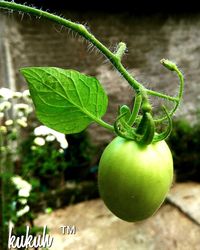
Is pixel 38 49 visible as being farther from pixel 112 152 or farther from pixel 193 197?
pixel 112 152

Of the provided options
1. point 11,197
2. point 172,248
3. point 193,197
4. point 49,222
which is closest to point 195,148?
point 193,197

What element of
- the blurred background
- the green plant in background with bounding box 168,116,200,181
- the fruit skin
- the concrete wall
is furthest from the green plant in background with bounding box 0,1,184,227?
the green plant in background with bounding box 168,116,200,181

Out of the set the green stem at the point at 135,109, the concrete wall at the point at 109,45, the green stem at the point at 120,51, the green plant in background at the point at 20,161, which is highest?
the green stem at the point at 120,51

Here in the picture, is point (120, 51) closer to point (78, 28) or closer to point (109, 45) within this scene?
point (78, 28)

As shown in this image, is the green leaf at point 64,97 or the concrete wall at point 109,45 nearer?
the green leaf at point 64,97

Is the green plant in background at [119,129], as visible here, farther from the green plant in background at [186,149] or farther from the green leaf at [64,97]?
the green plant in background at [186,149]

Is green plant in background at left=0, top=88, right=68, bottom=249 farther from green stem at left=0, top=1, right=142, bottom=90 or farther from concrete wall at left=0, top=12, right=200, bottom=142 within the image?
green stem at left=0, top=1, right=142, bottom=90

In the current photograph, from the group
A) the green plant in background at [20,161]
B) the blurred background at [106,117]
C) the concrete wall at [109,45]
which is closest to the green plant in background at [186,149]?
→ the blurred background at [106,117]

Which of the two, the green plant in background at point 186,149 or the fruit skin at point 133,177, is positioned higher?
the fruit skin at point 133,177
